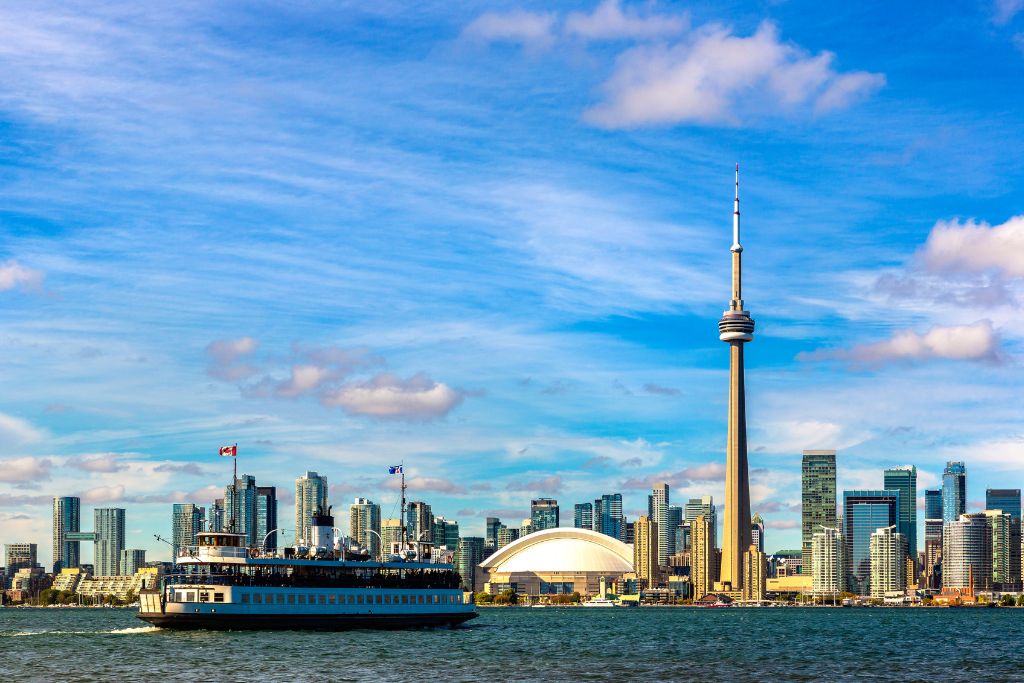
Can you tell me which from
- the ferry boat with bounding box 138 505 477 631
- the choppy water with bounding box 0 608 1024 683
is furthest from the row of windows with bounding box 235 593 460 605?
the choppy water with bounding box 0 608 1024 683

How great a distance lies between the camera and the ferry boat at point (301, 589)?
137875 mm

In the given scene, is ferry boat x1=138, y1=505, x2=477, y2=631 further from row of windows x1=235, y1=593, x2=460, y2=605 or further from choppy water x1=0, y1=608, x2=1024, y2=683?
choppy water x1=0, y1=608, x2=1024, y2=683

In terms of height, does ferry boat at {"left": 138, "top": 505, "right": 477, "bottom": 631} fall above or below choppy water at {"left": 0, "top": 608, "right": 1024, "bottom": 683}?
above

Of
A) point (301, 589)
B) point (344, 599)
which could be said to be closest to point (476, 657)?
point (301, 589)

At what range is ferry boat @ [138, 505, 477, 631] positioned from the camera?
137875 millimetres

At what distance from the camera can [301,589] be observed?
144 metres

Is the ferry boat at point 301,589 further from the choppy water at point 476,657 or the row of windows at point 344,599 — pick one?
the choppy water at point 476,657

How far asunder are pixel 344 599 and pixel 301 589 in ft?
20.5

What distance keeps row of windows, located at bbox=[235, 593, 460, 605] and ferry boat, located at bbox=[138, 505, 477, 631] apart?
10cm

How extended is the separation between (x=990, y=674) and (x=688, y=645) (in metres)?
43.8

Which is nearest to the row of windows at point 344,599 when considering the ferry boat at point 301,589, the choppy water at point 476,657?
the ferry boat at point 301,589

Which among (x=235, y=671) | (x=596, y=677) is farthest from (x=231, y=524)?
(x=596, y=677)

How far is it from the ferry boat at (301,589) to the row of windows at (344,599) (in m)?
0.10

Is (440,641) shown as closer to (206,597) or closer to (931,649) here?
(206,597)
